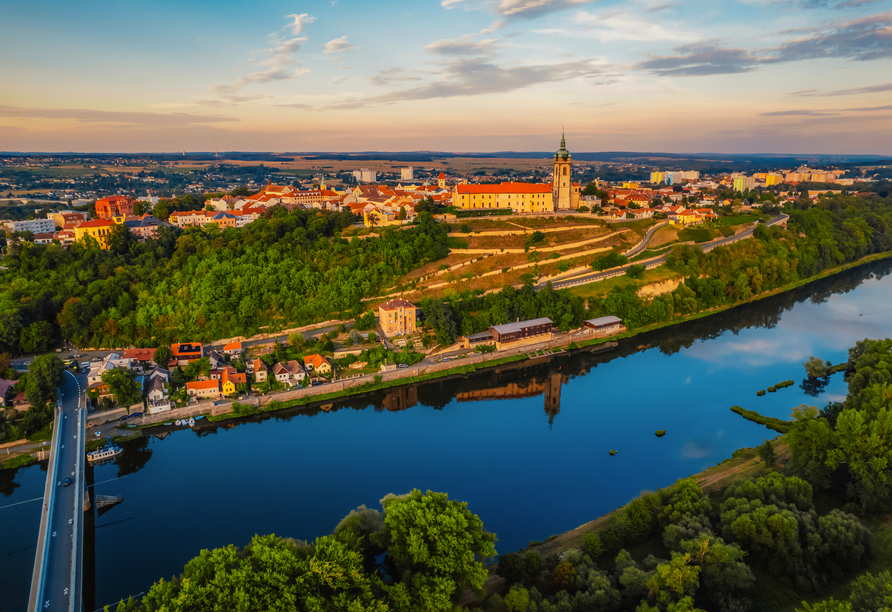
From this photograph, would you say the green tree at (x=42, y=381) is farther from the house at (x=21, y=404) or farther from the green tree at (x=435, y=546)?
the green tree at (x=435, y=546)

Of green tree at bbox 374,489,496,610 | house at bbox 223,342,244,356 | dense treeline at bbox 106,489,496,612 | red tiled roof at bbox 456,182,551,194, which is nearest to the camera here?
dense treeline at bbox 106,489,496,612

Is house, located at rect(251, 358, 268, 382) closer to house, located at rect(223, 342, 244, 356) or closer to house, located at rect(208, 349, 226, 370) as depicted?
house, located at rect(208, 349, 226, 370)

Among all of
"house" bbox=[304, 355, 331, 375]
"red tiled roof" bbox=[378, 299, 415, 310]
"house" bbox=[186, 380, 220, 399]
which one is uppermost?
"red tiled roof" bbox=[378, 299, 415, 310]

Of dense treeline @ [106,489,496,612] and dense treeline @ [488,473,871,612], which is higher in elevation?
dense treeline @ [106,489,496,612]

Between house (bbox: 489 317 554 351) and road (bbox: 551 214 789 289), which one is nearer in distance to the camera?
house (bbox: 489 317 554 351)

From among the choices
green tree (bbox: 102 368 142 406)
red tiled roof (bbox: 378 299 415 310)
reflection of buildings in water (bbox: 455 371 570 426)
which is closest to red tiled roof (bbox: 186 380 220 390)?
green tree (bbox: 102 368 142 406)

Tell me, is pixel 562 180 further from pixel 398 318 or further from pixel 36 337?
pixel 36 337
